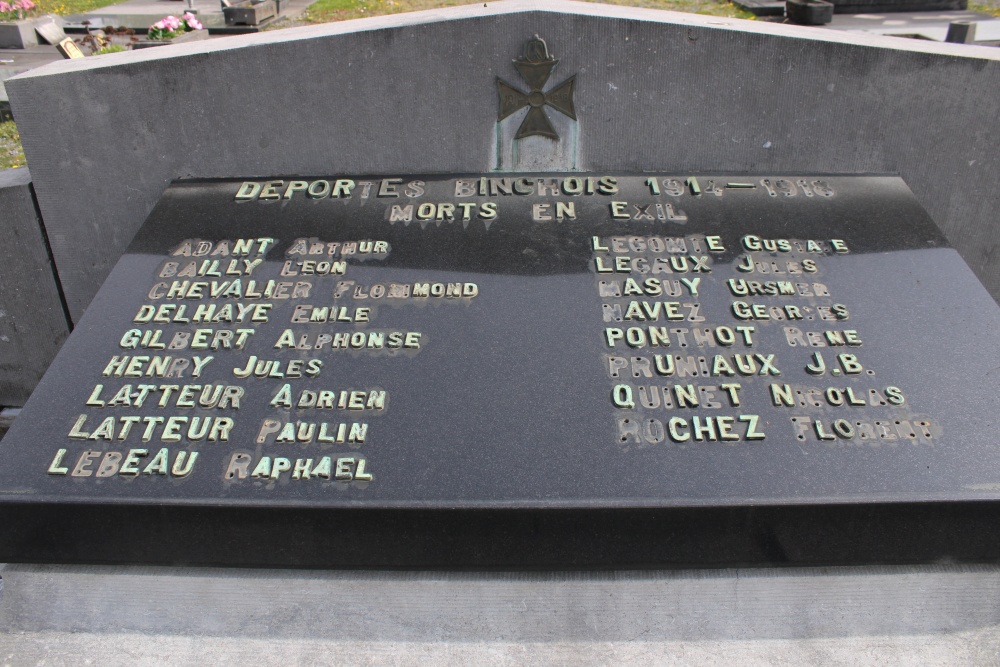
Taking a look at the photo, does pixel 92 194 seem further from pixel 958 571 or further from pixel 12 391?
pixel 958 571

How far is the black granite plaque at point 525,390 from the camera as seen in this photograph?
6.88 feet

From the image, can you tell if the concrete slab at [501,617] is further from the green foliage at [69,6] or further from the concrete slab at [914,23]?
the green foliage at [69,6]

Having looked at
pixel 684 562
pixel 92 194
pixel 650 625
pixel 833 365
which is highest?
pixel 92 194

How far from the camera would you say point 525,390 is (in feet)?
7.70

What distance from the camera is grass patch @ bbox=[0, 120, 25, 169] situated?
6258mm

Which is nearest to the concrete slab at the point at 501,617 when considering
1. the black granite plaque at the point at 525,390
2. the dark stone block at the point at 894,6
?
the black granite plaque at the point at 525,390

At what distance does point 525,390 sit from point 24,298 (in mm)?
2567

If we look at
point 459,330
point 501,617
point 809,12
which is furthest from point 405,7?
point 501,617

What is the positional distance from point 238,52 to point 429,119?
2.62ft

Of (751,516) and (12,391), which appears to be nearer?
(751,516)

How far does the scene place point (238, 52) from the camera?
2.98 metres

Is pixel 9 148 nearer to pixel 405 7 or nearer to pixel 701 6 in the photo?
pixel 405 7

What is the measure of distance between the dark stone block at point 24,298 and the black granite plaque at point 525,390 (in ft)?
2.60

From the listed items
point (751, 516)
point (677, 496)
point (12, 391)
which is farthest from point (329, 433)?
point (12, 391)
